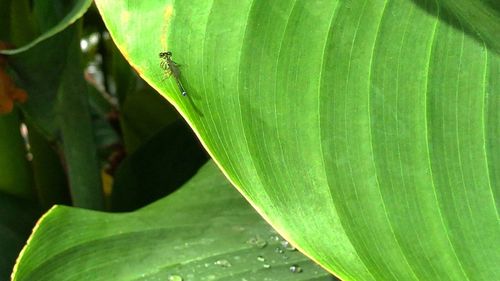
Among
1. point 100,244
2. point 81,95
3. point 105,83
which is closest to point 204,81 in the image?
point 100,244

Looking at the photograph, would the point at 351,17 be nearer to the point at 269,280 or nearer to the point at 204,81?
the point at 204,81

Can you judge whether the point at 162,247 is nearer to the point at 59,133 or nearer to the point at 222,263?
the point at 222,263

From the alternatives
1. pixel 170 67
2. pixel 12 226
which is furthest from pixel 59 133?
pixel 170 67

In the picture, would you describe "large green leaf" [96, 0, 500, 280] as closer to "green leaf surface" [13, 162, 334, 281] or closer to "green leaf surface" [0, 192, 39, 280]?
"green leaf surface" [13, 162, 334, 281]

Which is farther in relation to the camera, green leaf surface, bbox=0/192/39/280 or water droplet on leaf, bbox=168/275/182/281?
green leaf surface, bbox=0/192/39/280

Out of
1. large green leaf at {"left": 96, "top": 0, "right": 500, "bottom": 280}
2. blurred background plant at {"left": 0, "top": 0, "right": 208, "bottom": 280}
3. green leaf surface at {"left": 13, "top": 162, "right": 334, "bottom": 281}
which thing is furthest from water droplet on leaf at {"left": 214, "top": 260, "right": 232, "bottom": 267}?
blurred background plant at {"left": 0, "top": 0, "right": 208, "bottom": 280}

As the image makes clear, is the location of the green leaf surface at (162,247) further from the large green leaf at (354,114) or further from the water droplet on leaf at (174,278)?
the large green leaf at (354,114)

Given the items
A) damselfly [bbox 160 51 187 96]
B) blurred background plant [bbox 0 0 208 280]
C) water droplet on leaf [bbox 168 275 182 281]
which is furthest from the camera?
blurred background plant [bbox 0 0 208 280]

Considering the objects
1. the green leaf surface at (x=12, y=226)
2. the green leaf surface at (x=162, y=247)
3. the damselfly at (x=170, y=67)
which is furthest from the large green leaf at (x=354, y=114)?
the green leaf surface at (x=12, y=226)
